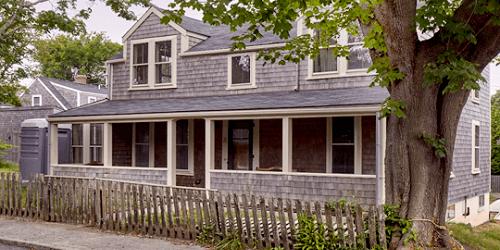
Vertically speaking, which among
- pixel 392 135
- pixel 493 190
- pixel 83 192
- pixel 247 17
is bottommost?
pixel 493 190

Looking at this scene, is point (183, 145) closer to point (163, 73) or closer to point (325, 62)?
point (163, 73)

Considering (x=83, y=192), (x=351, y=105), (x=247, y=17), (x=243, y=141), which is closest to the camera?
(x=247, y=17)

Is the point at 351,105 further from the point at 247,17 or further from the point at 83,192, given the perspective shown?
the point at 83,192

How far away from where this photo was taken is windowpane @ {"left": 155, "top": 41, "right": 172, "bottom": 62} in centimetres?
1866

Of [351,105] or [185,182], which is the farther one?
[185,182]

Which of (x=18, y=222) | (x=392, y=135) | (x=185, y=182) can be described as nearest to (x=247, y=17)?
(x=392, y=135)

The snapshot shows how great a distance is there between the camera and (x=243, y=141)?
55.5 ft

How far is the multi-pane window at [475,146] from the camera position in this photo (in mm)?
17094

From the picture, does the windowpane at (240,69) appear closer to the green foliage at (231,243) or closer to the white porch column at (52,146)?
the white porch column at (52,146)

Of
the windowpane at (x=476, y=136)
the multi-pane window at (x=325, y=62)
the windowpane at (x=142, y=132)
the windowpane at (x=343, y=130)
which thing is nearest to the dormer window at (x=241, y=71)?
the multi-pane window at (x=325, y=62)

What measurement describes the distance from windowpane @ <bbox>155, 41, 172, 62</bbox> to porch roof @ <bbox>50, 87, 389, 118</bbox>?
155 cm

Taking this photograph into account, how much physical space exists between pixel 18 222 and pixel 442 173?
352 inches

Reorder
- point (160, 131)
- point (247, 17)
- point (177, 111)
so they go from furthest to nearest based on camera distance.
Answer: point (160, 131) → point (177, 111) → point (247, 17)

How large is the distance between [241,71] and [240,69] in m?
0.08
